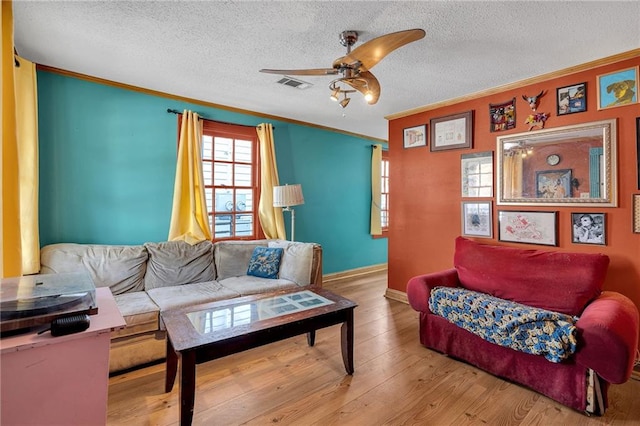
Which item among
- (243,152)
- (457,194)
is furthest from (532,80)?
(243,152)

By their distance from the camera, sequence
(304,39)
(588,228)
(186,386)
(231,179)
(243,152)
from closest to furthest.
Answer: (186,386)
(304,39)
(588,228)
(231,179)
(243,152)

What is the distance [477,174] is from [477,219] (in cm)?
49

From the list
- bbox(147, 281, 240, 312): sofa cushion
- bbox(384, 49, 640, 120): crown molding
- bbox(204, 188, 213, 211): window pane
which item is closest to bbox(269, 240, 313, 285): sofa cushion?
bbox(147, 281, 240, 312): sofa cushion

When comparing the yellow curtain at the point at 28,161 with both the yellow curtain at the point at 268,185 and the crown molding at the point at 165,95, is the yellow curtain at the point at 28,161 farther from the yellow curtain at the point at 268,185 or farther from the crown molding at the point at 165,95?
the yellow curtain at the point at 268,185

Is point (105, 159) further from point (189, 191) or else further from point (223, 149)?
point (223, 149)

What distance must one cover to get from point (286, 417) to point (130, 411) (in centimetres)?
97

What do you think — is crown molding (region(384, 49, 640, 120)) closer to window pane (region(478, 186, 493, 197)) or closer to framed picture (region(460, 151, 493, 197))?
framed picture (region(460, 151, 493, 197))

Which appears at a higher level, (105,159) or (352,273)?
(105,159)

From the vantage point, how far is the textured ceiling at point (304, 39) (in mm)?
1890

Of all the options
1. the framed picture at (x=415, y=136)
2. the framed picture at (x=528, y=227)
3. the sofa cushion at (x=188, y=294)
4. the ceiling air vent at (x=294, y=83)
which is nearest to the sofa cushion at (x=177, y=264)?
the sofa cushion at (x=188, y=294)

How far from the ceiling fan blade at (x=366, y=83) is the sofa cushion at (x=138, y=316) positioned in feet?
7.36

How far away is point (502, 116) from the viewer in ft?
10.3

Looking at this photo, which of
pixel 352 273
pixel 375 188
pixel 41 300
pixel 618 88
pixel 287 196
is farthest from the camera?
pixel 375 188

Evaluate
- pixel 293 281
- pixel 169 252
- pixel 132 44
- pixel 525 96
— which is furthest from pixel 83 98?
pixel 525 96
